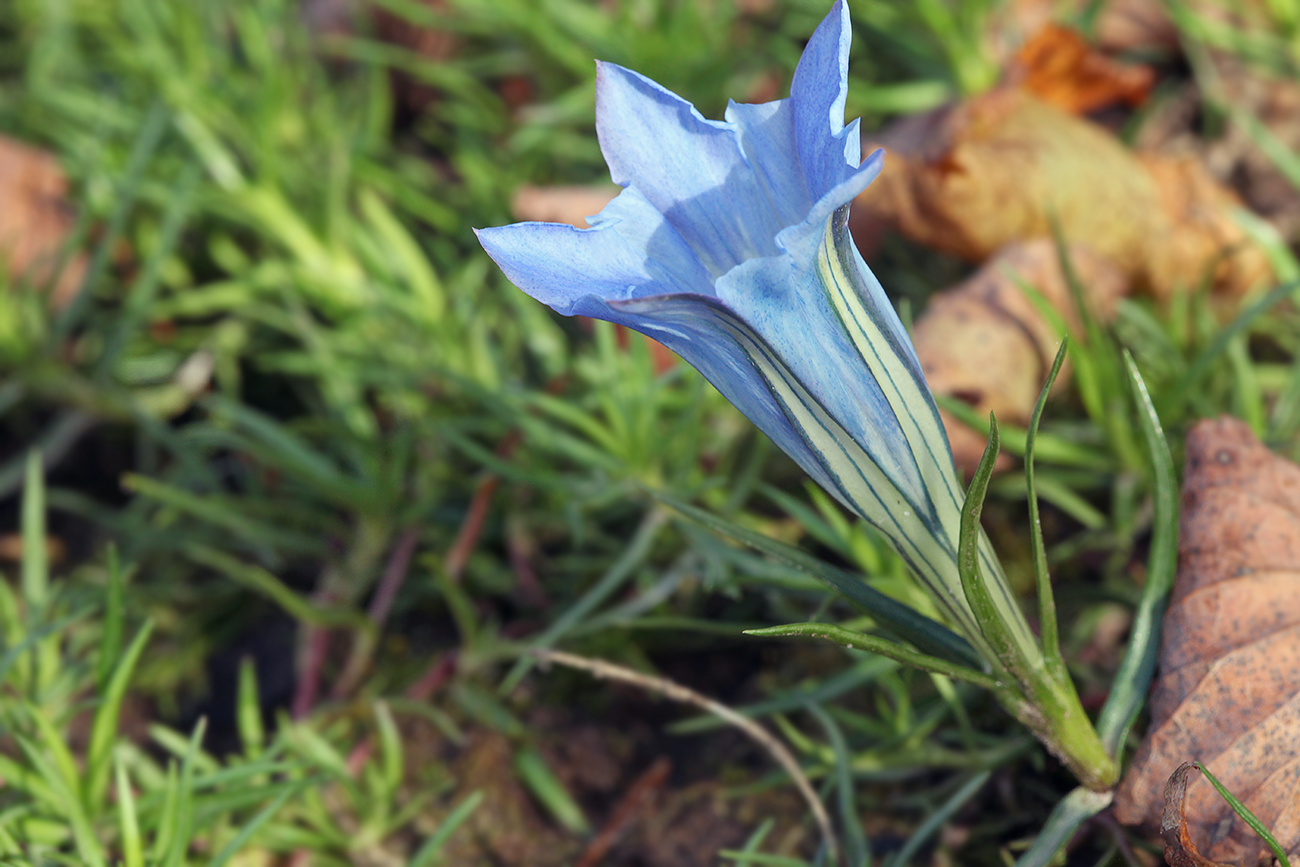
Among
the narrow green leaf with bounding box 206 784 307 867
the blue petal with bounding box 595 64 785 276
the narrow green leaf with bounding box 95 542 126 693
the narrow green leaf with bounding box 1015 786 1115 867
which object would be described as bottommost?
the narrow green leaf with bounding box 206 784 307 867

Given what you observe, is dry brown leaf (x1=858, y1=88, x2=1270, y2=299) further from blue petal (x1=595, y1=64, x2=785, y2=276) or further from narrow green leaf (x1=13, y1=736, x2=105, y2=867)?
narrow green leaf (x1=13, y1=736, x2=105, y2=867)

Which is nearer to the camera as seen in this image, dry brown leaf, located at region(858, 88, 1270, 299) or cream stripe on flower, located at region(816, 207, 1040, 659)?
cream stripe on flower, located at region(816, 207, 1040, 659)

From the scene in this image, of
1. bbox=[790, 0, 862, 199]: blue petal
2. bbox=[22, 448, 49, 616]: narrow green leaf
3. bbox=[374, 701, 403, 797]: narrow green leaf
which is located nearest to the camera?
bbox=[790, 0, 862, 199]: blue petal

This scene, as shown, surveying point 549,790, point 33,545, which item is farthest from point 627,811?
point 33,545

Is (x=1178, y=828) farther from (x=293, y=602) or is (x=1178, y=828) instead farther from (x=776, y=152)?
(x=293, y=602)

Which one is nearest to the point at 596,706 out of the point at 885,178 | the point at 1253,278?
the point at 885,178

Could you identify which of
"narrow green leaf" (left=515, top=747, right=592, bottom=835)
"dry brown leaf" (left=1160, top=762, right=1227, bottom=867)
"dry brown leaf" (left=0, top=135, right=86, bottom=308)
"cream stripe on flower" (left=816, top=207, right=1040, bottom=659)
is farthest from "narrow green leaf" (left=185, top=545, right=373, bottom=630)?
"dry brown leaf" (left=1160, top=762, right=1227, bottom=867)

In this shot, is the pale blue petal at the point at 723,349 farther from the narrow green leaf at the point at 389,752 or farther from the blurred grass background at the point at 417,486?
the narrow green leaf at the point at 389,752
